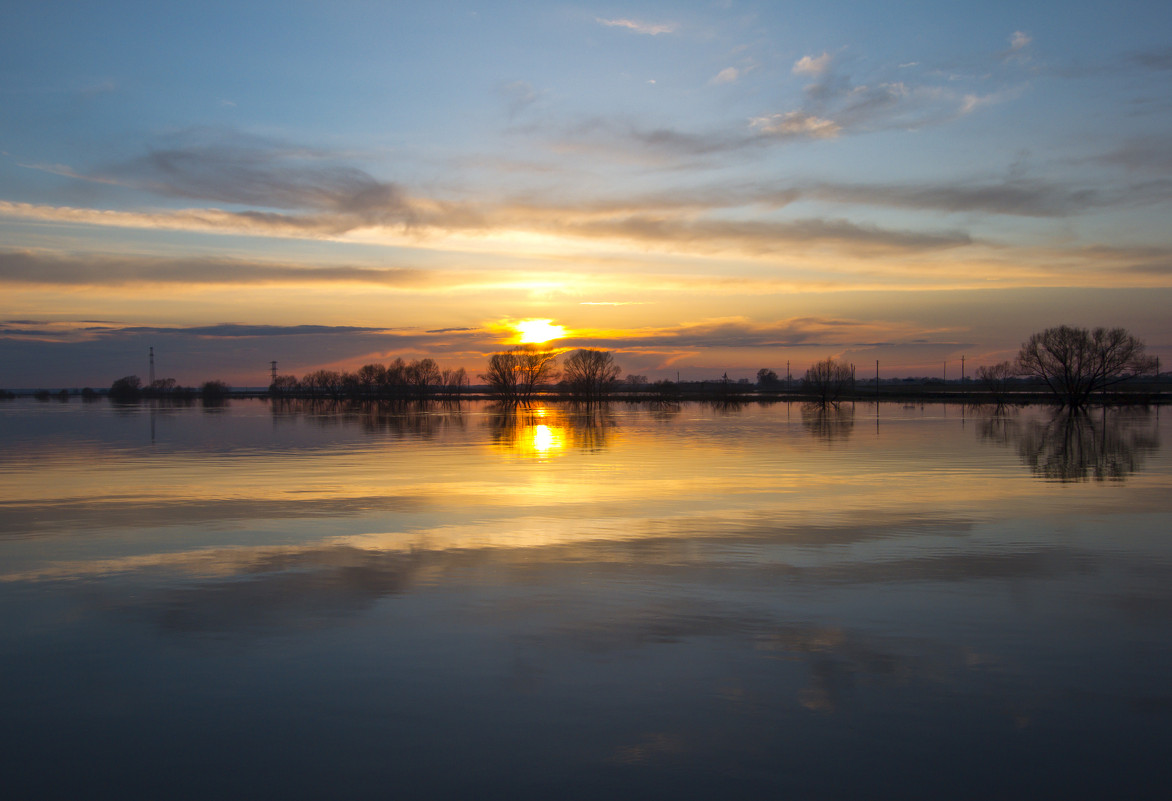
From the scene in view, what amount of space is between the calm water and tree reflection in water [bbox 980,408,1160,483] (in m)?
4.46

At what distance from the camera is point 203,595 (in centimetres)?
805

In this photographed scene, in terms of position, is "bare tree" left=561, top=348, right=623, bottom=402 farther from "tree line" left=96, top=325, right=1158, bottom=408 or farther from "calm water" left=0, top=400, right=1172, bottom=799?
"calm water" left=0, top=400, right=1172, bottom=799

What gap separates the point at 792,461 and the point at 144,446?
2220 centimetres

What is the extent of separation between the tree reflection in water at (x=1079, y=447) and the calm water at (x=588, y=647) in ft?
14.6

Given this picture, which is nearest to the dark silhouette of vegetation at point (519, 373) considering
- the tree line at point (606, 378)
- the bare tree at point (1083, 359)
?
the tree line at point (606, 378)

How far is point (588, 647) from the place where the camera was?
6480 millimetres

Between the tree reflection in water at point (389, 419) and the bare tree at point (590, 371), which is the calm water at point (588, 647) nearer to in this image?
the tree reflection in water at point (389, 419)

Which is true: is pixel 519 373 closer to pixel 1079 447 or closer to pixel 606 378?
pixel 606 378

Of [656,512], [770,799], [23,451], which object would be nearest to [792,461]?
[656,512]

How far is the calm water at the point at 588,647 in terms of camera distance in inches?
182

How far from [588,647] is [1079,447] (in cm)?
2515

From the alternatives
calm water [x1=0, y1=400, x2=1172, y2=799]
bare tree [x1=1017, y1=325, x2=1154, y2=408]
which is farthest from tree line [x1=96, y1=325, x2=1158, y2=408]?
calm water [x1=0, y1=400, x2=1172, y2=799]

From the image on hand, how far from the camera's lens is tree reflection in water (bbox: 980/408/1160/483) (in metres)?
18.5

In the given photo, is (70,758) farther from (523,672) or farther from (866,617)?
(866,617)
